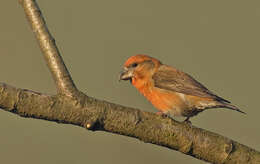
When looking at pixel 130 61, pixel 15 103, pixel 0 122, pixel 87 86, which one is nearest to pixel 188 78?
pixel 130 61

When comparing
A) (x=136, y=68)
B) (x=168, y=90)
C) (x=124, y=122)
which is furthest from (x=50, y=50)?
(x=168, y=90)

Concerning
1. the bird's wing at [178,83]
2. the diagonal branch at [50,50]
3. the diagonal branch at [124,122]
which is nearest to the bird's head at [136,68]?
the bird's wing at [178,83]

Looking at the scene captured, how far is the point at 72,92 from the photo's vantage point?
439cm

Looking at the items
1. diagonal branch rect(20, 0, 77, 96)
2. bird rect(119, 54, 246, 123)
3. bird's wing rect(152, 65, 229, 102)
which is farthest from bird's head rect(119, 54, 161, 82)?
diagonal branch rect(20, 0, 77, 96)

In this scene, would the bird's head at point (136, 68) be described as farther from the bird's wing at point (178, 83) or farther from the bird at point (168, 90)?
the bird's wing at point (178, 83)

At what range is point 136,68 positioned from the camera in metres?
8.00

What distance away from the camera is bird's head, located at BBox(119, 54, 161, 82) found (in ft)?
26.1

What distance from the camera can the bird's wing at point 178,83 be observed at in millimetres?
7926

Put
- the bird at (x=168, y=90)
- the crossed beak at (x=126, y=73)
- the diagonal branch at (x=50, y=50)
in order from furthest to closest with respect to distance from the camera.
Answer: the crossed beak at (x=126, y=73) < the bird at (x=168, y=90) < the diagonal branch at (x=50, y=50)

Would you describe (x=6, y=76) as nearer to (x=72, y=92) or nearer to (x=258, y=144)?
(x=258, y=144)

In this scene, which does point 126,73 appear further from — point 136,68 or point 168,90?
point 168,90

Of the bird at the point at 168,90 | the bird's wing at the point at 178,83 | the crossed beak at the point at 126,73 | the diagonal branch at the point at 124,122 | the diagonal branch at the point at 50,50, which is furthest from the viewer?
the crossed beak at the point at 126,73

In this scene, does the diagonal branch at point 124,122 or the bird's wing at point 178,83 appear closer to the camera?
the diagonal branch at point 124,122

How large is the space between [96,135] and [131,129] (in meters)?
5.57
